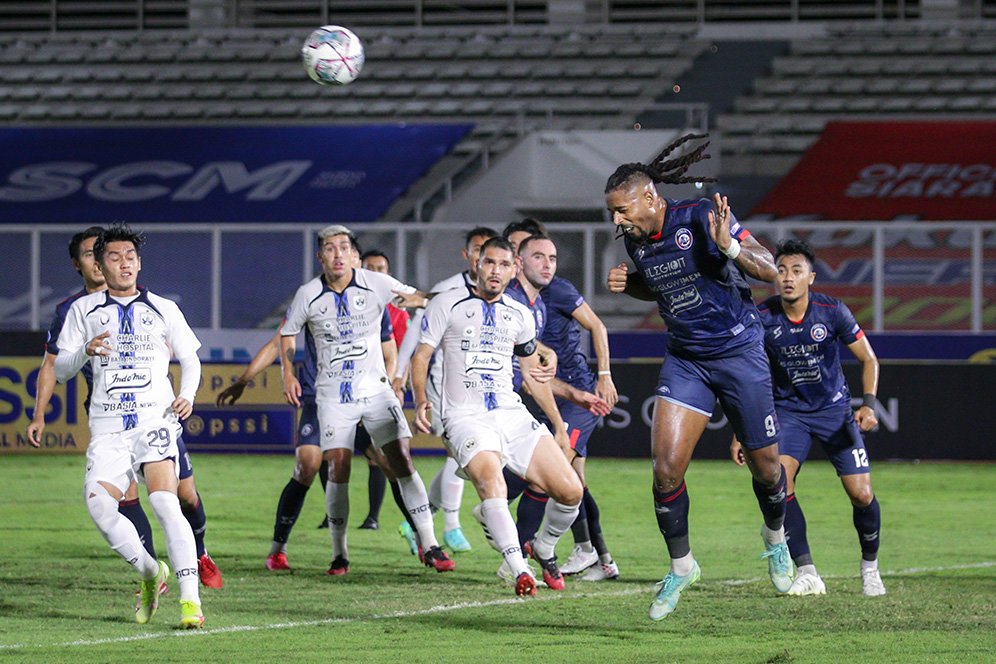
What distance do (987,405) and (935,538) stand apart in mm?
6088

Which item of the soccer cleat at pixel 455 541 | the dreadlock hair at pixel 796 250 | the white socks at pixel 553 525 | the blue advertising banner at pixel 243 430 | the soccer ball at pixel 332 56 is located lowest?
the blue advertising banner at pixel 243 430

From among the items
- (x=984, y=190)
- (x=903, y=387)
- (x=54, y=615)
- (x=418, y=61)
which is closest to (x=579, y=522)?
(x=54, y=615)

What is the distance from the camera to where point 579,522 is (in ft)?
31.3

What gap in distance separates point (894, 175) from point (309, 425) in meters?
15.9

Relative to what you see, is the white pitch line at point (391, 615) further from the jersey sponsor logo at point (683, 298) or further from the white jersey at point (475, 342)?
the jersey sponsor logo at point (683, 298)

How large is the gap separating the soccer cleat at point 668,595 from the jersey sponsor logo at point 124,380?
273 cm

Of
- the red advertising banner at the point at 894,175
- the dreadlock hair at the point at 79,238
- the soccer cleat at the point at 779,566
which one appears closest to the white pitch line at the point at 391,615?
the soccer cleat at the point at 779,566

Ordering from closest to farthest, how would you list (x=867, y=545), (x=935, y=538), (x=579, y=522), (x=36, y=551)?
(x=867, y=545), (x=579, y=522), (x=36, y=551), (x=935, y=538)

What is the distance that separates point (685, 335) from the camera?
25.9 feet

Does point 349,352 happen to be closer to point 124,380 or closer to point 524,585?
point 124,380

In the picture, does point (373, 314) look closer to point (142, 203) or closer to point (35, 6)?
point (142, 203)

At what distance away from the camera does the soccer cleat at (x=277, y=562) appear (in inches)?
388

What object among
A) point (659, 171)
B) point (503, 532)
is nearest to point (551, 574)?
point (503, 532)

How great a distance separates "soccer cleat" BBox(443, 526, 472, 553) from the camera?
10672mm
